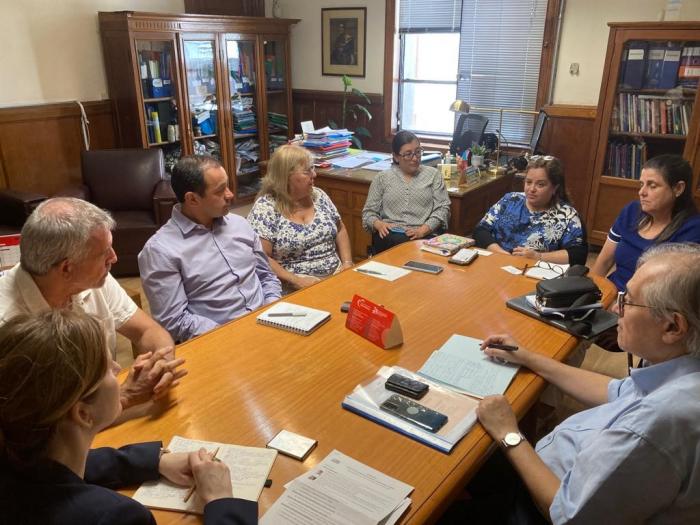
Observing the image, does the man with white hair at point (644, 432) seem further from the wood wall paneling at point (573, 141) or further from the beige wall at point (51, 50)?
the beige wall at point (51, 50)

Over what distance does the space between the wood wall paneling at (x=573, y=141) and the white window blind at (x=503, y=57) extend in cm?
19

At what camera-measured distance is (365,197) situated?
3.60m

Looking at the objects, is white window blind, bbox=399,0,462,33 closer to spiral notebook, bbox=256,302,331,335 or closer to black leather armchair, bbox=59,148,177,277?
black leather armchair, bbox=59,148,177,277

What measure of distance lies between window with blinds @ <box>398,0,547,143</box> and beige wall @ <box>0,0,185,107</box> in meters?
2.39

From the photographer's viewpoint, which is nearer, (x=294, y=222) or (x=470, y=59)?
(x=294, y=222)

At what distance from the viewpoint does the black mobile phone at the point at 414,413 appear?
1215 millimetres

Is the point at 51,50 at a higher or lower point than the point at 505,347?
higher

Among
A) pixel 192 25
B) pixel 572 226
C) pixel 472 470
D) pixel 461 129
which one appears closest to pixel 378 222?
pixel 572 226

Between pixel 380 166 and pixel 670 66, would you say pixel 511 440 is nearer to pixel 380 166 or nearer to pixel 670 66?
pixel 380 166

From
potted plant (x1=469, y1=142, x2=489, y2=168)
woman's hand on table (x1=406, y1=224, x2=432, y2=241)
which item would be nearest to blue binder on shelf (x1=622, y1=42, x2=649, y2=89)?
potted plant (x1=469, y1=142, x2=489, y2=168)

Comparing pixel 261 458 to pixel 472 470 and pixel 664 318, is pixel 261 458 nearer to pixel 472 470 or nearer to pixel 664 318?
pixel 472 470

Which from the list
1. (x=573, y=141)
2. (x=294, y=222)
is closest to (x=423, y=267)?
(x=294, y=222)

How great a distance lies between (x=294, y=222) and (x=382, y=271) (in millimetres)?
606

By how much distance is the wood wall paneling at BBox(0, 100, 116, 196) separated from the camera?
3965 mm
